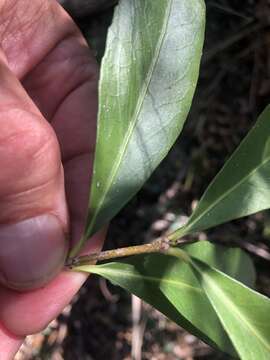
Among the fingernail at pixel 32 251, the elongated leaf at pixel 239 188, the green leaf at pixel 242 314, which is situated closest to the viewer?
the green leaf at pixel 242 314

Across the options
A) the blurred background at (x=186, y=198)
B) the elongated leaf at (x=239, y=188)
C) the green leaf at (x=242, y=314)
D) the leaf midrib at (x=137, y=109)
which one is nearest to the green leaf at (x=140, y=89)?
the leaf midrib at (x=137, y=109)

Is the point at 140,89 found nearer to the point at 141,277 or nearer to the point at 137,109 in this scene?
the point at 137,109

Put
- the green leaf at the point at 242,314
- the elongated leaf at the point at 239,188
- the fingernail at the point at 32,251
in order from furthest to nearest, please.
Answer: the fingernail at the point at 32,251 → the elongated leaf at the point at 239,188 → the green leaf at the point at 242,314

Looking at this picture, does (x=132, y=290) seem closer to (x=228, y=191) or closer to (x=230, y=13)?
(x=228, y=191)

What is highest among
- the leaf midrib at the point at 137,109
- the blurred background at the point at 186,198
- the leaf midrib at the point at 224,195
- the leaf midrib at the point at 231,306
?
A: the leaf midrib at the point at 137,109

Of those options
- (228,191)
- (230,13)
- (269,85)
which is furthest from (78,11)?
(228,191)

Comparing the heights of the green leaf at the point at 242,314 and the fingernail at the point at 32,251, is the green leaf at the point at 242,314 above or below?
above

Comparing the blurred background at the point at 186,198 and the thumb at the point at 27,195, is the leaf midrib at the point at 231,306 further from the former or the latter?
the blurred background at the point at 186,198

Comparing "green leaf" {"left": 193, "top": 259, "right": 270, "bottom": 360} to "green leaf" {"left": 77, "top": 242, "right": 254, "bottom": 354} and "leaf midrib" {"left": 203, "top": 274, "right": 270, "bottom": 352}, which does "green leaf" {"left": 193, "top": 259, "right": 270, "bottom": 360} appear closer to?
"leaf midrib" {"left": 203, "top": 274, "right": 270, "bottom": 352}
